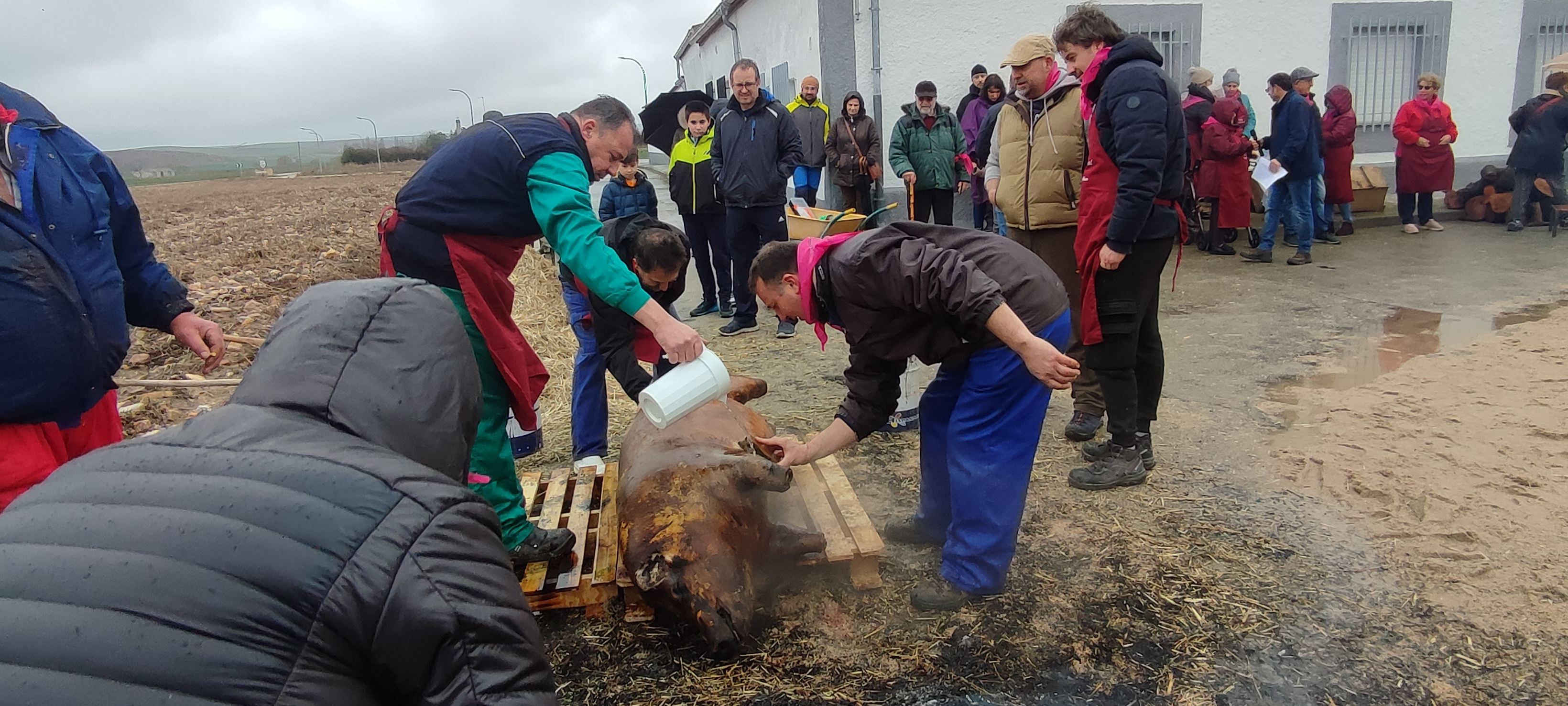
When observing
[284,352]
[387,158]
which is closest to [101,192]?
[284,352]

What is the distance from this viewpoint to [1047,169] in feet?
15.1

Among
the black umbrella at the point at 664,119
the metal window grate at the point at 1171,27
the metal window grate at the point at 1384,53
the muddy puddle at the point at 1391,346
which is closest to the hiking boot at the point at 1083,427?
the muddy puddle at the point at 1391,346

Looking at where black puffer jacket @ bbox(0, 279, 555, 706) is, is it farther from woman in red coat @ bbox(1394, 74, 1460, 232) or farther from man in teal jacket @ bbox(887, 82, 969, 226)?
woman in red coat @ bbox(1394, 74, 1460, 232)

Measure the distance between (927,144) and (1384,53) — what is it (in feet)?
24.9

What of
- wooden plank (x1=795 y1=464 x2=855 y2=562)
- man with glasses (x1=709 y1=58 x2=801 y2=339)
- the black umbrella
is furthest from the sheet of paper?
wooden plank (x1=795 y1=464 x2=855 y2=562)

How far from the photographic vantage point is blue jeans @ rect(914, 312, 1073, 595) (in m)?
3.09

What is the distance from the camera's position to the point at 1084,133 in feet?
14.8

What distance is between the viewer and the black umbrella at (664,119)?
8.70 m

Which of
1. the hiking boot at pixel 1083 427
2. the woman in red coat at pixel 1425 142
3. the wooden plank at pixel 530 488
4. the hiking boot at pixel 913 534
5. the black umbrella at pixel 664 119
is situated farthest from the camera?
the woman in red coat at pixel 1425 142

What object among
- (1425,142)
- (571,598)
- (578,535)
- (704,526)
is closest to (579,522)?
(578,535)

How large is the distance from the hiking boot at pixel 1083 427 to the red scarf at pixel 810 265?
7.43 feet

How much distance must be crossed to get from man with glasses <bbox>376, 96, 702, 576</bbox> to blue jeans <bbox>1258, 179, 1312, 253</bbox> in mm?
8600

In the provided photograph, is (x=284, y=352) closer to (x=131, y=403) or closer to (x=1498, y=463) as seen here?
(x=1498, y=463)

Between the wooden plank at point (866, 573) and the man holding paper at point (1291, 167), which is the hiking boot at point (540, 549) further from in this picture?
the man holding paper at point (1291, 167)
